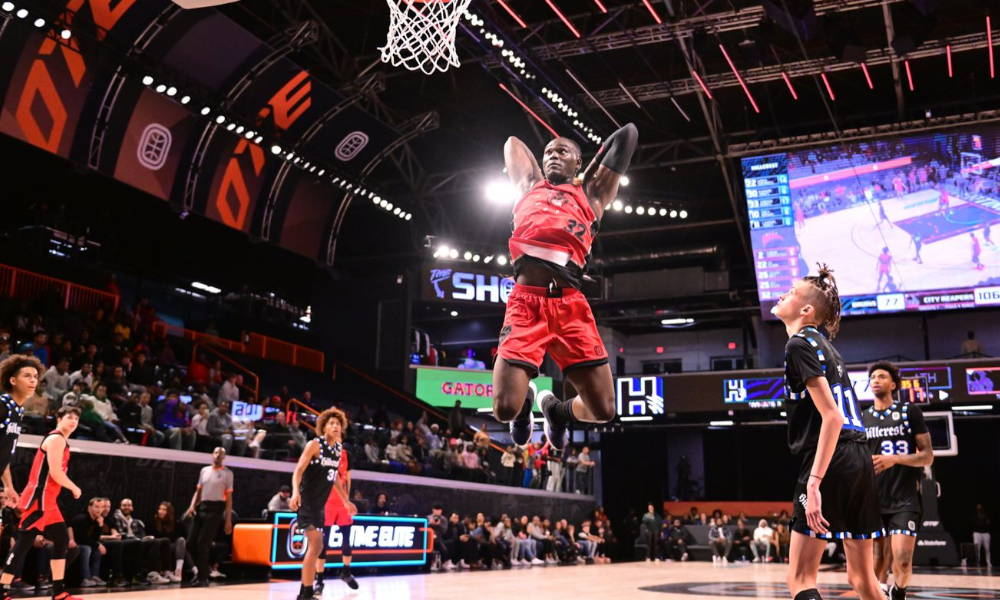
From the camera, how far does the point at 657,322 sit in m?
28.6

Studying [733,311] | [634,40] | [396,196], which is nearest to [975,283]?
[733,311]

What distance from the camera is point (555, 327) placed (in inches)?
193

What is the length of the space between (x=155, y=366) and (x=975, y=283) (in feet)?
55.5

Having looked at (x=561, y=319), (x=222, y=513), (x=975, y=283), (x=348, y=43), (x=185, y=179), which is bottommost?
(x=222, y=513)

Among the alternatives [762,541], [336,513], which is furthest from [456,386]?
[336,513]

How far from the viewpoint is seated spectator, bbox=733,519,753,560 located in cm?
2244

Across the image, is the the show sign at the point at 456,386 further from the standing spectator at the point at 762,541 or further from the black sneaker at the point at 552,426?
the black sneaker at the point at 552,426

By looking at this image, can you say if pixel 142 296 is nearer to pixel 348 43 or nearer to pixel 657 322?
pixel 348 43

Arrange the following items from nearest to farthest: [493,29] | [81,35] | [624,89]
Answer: [81,35] < [493,29] < [624,89]

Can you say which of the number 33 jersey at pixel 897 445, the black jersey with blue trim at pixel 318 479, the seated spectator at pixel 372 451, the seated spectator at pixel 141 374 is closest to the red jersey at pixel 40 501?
the black jersey with blue trim at pixel 318 479

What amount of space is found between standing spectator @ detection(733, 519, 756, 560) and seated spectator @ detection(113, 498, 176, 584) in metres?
15.7

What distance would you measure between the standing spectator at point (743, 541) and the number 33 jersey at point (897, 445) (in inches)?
647

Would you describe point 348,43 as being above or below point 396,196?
above

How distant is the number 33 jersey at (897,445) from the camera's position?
654cm
